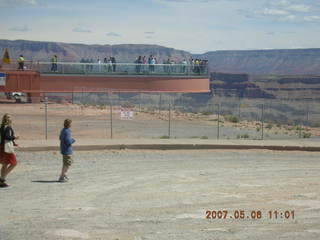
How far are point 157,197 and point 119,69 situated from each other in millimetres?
40371

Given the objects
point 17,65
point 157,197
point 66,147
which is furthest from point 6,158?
point 17,65

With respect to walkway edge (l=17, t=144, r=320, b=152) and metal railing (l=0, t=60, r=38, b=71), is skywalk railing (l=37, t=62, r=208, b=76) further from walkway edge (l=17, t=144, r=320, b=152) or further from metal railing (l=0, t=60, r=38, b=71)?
walkway edge (l=17, t=144, r=320, b=152)

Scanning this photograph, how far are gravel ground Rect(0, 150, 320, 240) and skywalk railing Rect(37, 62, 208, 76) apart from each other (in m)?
31.5

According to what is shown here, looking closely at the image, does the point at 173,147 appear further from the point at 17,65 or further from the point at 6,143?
the point at 17,65

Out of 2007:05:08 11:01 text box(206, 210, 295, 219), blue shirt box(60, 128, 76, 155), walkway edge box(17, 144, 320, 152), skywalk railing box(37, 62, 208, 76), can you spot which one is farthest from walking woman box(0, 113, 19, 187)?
skywalk railing box(37, 62, 208, 76)

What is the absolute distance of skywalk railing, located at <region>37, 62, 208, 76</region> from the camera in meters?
52.6

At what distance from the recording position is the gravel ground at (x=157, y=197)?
11.3 metres

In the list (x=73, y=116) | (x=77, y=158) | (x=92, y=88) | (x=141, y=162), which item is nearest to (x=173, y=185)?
(x=141, y=162)

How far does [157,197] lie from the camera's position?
14414 millimetres

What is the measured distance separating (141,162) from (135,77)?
34.4 meters

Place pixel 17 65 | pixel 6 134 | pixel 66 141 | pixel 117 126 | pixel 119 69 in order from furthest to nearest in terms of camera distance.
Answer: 1. pixel 119 69
2. pixel 17 65
3. pixel 117 126
4. pixel 66 141
5. pixel 6 134

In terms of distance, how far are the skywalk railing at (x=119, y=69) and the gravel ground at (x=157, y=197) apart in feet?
103

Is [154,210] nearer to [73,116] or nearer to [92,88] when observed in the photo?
[73,116]

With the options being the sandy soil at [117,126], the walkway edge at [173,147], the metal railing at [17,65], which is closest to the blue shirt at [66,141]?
the walkway edge at [173,147]
